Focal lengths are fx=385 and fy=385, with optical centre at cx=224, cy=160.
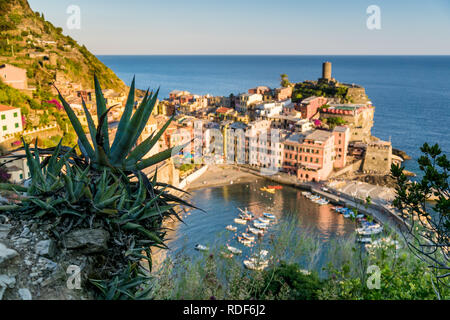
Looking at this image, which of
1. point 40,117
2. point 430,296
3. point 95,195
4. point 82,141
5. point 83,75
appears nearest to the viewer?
point 95,195

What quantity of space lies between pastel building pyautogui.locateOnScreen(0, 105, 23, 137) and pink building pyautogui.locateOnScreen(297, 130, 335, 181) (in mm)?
15208

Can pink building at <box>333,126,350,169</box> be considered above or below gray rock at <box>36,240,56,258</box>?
below

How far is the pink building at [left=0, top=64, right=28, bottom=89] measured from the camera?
55.2ft

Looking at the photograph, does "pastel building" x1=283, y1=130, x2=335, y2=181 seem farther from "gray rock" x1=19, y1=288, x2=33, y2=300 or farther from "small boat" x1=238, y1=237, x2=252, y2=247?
"gray rock" x1=19, y1=288, x2=33, y2=300

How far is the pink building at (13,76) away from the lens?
662 inches

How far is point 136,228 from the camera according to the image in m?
1.83

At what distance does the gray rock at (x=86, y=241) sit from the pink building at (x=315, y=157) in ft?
70.2

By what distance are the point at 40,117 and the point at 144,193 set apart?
15.6 metres

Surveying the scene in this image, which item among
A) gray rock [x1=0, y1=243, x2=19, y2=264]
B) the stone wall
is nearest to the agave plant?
gray rock [x1=0, y1=243, x2=19, y2=264]

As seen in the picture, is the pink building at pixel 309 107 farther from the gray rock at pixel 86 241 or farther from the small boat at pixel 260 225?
the gray rock at pixel 86 241

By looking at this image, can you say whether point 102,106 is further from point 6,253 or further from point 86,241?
point 6,253

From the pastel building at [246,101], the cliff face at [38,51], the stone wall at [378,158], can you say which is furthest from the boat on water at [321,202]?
the cliff face at [38,51]

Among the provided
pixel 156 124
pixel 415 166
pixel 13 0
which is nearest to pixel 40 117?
pixel 156 124
